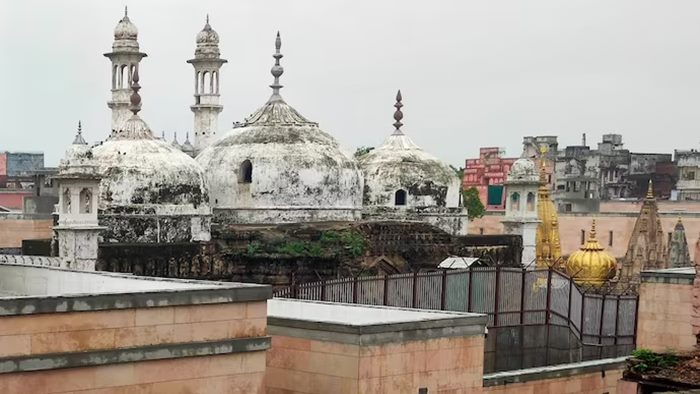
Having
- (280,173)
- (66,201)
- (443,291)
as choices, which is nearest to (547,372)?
(443,291)

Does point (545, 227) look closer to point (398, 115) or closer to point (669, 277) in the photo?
point (398, 115)

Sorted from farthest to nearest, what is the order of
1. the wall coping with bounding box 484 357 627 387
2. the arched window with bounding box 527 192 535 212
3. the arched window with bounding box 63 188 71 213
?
the arched window with bounding box 527 192 535 212 < the arched window with bounding box 63 188 71 213 < the wall coping with bounding box 484 357 627 387

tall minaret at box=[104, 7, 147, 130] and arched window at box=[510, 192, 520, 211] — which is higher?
tall minaret at box=[104, 7, 147, 130]

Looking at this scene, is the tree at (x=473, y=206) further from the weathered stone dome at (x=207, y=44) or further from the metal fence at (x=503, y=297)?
the metal fence at (x=503, y=297)

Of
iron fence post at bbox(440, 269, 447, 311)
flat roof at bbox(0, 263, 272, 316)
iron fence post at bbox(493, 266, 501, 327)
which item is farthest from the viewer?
iron fence post at bbox(493, 266, 501, 327)

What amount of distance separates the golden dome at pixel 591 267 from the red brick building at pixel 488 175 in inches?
1316

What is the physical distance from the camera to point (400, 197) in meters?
34.2

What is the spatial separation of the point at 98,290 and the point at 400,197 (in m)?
21.1

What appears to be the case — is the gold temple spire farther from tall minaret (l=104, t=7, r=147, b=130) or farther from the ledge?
the ledge

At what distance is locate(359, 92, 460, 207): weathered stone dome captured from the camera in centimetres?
3422

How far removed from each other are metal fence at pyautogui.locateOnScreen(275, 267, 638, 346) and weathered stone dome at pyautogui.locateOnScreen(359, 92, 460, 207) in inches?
502

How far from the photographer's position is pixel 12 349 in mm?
10766

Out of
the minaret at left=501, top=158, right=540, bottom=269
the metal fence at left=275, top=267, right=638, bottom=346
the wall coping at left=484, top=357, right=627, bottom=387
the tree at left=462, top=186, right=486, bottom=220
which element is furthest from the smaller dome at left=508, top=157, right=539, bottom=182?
the wall coping at left=484, top=357, right=627, bottom=387

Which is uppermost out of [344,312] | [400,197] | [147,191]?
[147,191]
